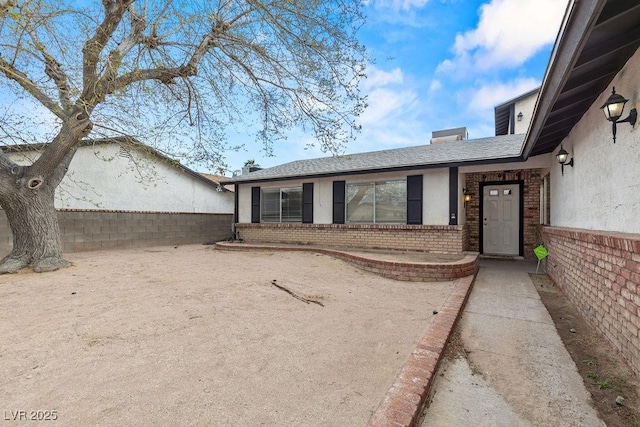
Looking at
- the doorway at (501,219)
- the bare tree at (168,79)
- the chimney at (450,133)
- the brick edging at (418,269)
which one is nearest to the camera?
the bare tree at (168,79)

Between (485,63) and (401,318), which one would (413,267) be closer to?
(401,318)

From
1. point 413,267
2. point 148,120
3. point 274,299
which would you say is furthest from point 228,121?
point 413,267

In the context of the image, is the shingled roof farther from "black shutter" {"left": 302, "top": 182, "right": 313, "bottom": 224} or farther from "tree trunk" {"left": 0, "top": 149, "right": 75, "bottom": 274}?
"tree trunk" {"left": 0, "top": 149, "right": 75, "bottom": 274}

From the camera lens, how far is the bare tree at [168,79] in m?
5.28

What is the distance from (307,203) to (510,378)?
8321 millimetres

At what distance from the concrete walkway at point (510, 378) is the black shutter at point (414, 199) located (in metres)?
4.37

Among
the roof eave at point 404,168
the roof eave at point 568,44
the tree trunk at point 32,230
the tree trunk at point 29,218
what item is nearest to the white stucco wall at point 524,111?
the roof eave at point 404,168

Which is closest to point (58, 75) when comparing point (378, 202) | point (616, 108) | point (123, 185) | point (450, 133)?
point (123, 185)

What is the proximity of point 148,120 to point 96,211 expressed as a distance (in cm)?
529

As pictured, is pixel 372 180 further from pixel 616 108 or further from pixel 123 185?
pixel 123 185

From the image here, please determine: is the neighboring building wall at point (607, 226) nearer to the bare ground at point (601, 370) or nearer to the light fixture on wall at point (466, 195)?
the bare ground at point (601, 370)

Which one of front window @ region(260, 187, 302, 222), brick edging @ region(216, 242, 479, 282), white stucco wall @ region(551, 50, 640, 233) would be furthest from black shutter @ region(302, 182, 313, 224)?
white stucco wall @ region(551, 50, 640, 233)

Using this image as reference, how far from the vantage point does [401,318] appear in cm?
371

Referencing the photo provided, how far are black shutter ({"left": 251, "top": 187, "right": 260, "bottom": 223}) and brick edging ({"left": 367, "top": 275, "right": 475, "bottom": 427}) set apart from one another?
9098 mm
